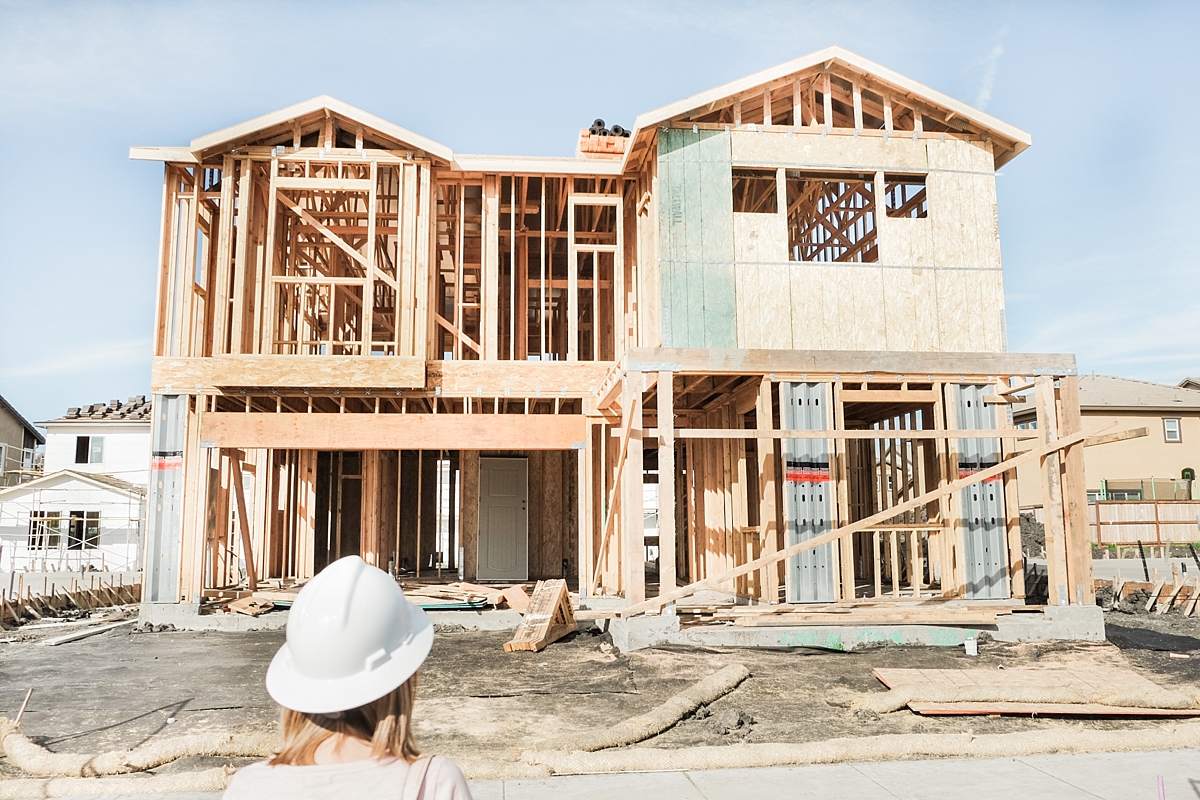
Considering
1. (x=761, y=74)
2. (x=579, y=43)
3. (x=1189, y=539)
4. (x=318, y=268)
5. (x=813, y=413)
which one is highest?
(x=579, y=43)

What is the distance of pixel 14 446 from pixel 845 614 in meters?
49.2

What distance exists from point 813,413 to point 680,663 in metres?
4.18

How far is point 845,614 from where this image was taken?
36.5 ft

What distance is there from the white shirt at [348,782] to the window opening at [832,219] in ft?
45.8

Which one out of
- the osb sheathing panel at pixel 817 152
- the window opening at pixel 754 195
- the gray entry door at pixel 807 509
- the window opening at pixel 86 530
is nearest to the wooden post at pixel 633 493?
the gray entry door at pixel 807 509

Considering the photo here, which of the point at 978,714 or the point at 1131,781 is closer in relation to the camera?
the point at 1131,781

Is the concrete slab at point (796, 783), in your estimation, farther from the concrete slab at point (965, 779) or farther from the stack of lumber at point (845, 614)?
the stack of lumber at point (845, 614)

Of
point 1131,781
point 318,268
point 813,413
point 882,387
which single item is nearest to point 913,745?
point 1131,781

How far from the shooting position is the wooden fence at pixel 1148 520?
29.6m

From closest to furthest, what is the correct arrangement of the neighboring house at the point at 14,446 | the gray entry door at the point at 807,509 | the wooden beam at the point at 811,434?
the wooden beam at the point at 811,434 < the gray entry door at the point at 807,509 < the neighboring house at the point at 14,446

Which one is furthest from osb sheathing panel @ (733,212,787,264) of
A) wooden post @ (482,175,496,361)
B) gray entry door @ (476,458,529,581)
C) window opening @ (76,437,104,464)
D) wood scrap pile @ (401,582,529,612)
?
window opening @ (76,437,104,464)

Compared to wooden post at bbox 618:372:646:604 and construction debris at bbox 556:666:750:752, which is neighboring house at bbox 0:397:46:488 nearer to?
wooden post at bbox 618:372:646:604

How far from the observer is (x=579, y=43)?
1492cm

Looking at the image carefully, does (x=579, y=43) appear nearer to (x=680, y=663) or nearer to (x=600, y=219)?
(x=600, y=219)
